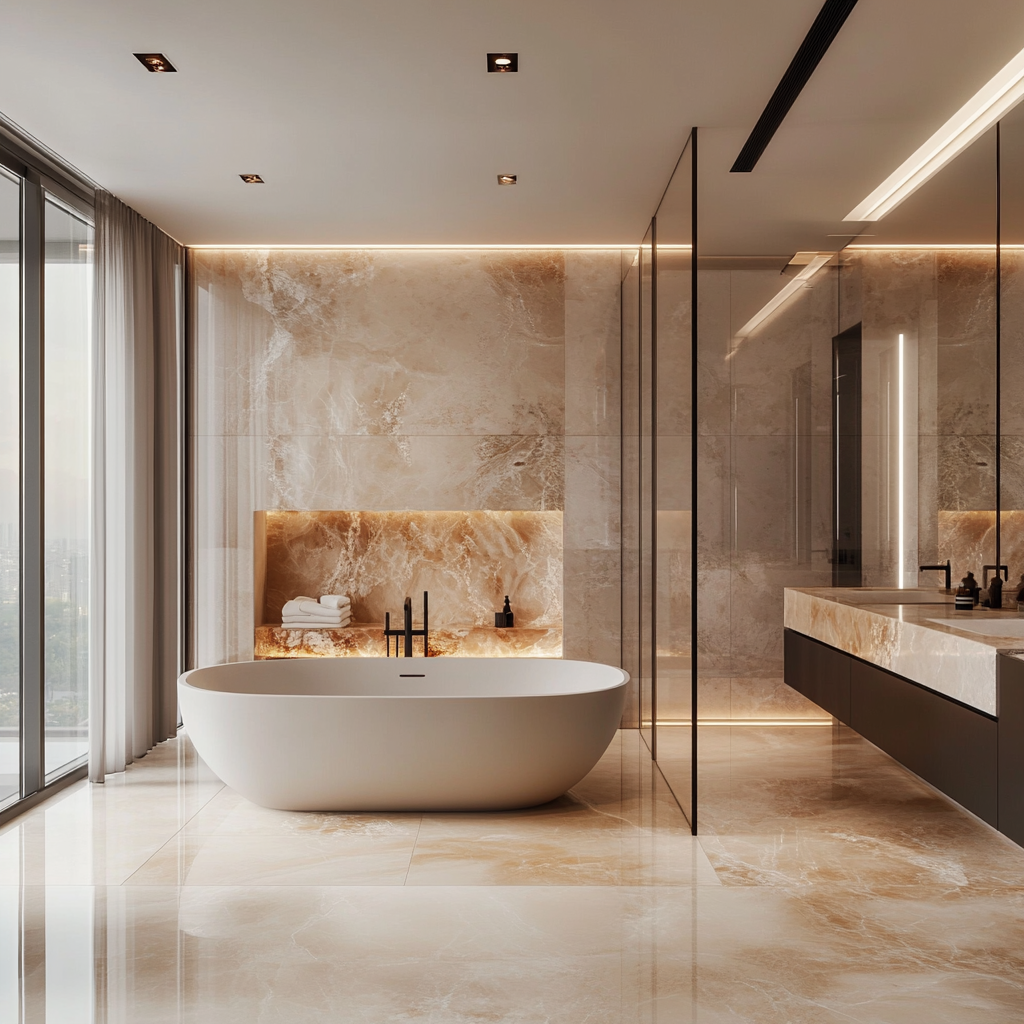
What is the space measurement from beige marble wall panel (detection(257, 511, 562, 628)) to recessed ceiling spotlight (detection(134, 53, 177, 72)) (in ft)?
9.39

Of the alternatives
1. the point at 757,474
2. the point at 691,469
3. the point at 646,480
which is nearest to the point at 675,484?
the point at 691,469

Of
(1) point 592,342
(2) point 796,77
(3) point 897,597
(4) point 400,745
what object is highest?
(2) point 796,77

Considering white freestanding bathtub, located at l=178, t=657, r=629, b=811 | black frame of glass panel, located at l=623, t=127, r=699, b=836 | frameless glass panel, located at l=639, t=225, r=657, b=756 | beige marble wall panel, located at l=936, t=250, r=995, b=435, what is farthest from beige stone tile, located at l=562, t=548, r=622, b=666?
beige marble wall panel, located at l=936, t=250, r=995, b=435

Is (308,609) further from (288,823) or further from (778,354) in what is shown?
(778,354)

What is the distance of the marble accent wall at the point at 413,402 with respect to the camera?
5.25m

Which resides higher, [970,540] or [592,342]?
[592,342]

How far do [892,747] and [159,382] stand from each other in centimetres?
393

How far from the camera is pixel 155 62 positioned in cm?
305

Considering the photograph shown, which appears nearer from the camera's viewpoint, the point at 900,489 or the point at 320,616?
the point at 900,489

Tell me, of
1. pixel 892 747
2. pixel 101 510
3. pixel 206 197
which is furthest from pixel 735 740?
pixel 206 197

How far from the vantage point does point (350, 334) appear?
207 inches

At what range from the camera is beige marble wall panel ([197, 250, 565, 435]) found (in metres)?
5.25

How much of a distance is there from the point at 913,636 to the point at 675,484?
1163 millimetres

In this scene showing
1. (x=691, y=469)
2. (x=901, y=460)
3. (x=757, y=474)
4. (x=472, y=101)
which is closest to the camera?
(x=472, y=101)
